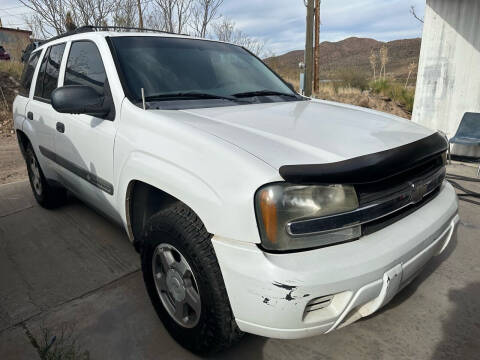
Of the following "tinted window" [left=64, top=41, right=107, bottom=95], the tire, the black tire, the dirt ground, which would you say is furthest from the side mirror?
the dirt ground

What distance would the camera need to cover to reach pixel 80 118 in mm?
2447

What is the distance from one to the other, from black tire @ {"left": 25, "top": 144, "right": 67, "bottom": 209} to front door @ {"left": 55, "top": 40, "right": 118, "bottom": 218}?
787 mm

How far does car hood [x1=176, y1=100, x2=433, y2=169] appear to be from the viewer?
145cm

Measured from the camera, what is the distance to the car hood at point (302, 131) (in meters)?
1.45

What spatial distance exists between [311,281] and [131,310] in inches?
54.2

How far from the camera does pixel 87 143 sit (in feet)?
7.77

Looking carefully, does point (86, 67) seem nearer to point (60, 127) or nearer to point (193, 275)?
point (60, 127)

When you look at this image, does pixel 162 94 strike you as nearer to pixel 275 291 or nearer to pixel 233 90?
pixel 233 90

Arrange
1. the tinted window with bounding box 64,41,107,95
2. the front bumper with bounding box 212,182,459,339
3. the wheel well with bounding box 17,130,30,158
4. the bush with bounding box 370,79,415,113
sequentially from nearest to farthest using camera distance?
the front bumper with bounding box 212,182,459,339, the tinted window with bounding box 64,41,107,95, the wheel well with bounding box 17,130,30,158, the bush with bounding box 370,79,415,113

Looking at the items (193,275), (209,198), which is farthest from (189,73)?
(193,275)

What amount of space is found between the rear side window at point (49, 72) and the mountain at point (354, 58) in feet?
44.9

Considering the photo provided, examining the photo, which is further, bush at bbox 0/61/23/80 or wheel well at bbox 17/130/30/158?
bush at bbox 0/61/23/80

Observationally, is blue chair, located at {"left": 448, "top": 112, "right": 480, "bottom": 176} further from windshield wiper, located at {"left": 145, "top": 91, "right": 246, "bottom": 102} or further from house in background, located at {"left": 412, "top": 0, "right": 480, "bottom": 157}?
windshield wiper, located at {"left": 145, "top": 91, "right": 246, "bottom": 102}

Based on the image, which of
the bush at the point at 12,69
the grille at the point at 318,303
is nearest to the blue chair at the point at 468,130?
the grille at the point at 318,303
